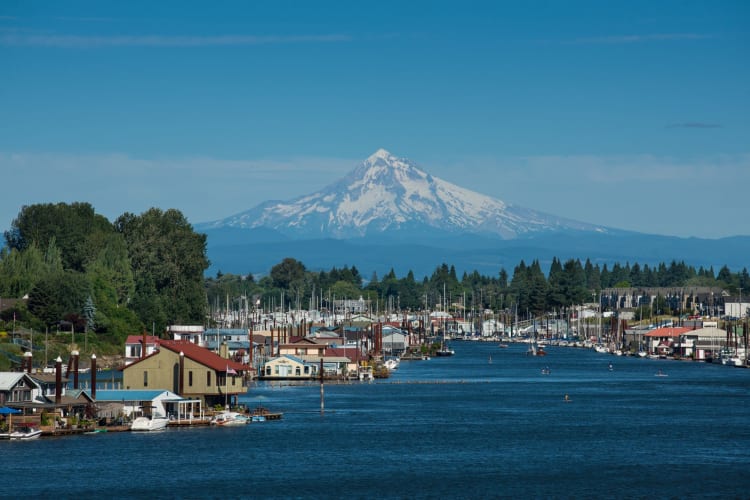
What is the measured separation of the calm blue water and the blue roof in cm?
393

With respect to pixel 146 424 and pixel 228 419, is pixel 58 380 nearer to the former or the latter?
pixel 146 424

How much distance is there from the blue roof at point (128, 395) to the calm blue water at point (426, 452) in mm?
3926

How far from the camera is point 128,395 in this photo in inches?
3275

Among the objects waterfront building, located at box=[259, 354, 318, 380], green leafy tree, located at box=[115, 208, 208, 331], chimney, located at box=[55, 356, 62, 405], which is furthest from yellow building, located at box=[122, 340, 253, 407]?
green leafy tree, located at box=[115, 208, 208, 331]

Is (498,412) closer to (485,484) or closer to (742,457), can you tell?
(742,457)

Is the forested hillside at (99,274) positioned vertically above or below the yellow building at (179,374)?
above

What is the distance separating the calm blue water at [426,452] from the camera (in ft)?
197

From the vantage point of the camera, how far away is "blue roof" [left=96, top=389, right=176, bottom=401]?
3260 inches

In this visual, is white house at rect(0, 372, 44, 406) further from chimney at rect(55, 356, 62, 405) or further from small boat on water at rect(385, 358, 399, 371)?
small boat on water at rect(385, 358, 399, 371)

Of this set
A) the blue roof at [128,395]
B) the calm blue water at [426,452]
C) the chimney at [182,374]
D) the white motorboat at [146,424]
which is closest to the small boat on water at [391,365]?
the calm blue water at [426,452]

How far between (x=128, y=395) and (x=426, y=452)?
2050 centimetres

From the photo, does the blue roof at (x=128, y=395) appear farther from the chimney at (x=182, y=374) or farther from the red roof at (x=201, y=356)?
the red roof at (x=201, y=356)

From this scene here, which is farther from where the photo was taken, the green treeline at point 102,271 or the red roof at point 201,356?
the green treeline at point 102,271

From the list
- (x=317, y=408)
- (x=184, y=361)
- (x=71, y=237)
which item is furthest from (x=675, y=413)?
(x=71, y=237)
